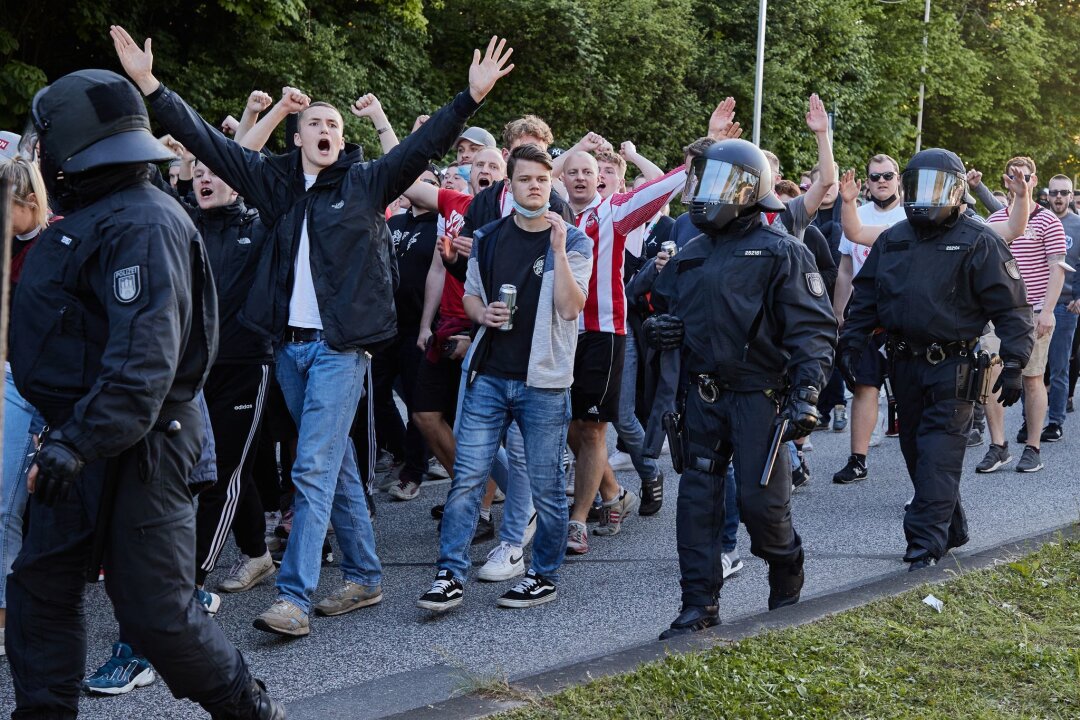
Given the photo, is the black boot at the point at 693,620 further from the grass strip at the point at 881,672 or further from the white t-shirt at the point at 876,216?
the white t-shirt at the point at 876,216

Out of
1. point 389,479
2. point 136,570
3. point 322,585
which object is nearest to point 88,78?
point 136,570

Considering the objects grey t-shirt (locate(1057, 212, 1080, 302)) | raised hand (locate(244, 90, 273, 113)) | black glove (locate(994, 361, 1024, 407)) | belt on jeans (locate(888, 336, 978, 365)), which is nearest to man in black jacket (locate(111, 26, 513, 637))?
raised hand (locate(244, 90, 273, 113))

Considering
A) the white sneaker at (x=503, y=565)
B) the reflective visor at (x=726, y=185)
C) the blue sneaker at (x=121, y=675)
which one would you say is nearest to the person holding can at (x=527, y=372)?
the white sneaker at (x=503, y=565)

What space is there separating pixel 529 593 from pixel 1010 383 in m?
2.50

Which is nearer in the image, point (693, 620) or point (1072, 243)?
point (693, 620)

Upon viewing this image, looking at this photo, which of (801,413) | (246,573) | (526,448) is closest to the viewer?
(801,413)

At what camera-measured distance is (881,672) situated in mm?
4223

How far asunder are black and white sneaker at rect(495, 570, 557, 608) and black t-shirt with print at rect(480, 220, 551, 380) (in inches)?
35.2

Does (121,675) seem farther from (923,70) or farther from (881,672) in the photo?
(923,70)

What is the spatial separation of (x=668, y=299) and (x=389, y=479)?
11.3 ft

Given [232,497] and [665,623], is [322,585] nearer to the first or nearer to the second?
[232,497]

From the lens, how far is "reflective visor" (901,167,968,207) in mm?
6145

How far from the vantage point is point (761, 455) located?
4996mm


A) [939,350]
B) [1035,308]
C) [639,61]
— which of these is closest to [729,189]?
[939,350]
